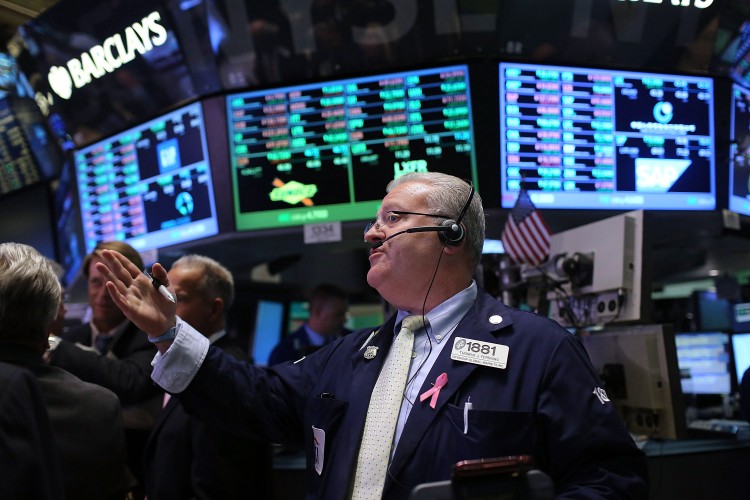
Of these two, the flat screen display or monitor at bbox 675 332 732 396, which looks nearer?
the flat screen display

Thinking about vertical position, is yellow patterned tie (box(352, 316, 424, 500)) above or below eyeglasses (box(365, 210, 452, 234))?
below

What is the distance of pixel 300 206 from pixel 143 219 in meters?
1.16

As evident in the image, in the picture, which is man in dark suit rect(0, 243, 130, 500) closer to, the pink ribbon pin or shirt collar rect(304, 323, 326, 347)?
the pink ribbon pin

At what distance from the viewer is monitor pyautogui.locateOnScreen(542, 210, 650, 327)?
9.11 feet

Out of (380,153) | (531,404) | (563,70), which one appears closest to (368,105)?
(380,153)

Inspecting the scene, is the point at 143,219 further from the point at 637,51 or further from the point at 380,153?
the point at 637,51

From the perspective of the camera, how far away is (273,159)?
4.22 meters

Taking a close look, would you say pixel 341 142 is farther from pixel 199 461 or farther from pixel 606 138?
pixel 199 461

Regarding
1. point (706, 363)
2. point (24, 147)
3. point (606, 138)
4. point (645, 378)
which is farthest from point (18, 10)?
point (706, 363)

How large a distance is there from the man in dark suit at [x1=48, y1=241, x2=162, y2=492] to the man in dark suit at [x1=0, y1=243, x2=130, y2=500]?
1.21 feet

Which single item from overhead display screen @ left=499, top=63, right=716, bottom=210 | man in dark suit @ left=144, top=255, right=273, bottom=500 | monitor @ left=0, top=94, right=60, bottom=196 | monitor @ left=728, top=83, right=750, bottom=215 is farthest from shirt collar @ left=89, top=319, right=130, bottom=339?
monitor @ left=728, top=83, right=750, bottom=215

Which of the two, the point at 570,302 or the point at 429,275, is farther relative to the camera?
the point at 570,302

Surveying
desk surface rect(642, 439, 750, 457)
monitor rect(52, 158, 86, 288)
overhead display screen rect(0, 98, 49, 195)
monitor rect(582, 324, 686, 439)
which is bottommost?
desk surface rect(642, 439, 750, 457)

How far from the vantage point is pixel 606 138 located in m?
4.12
